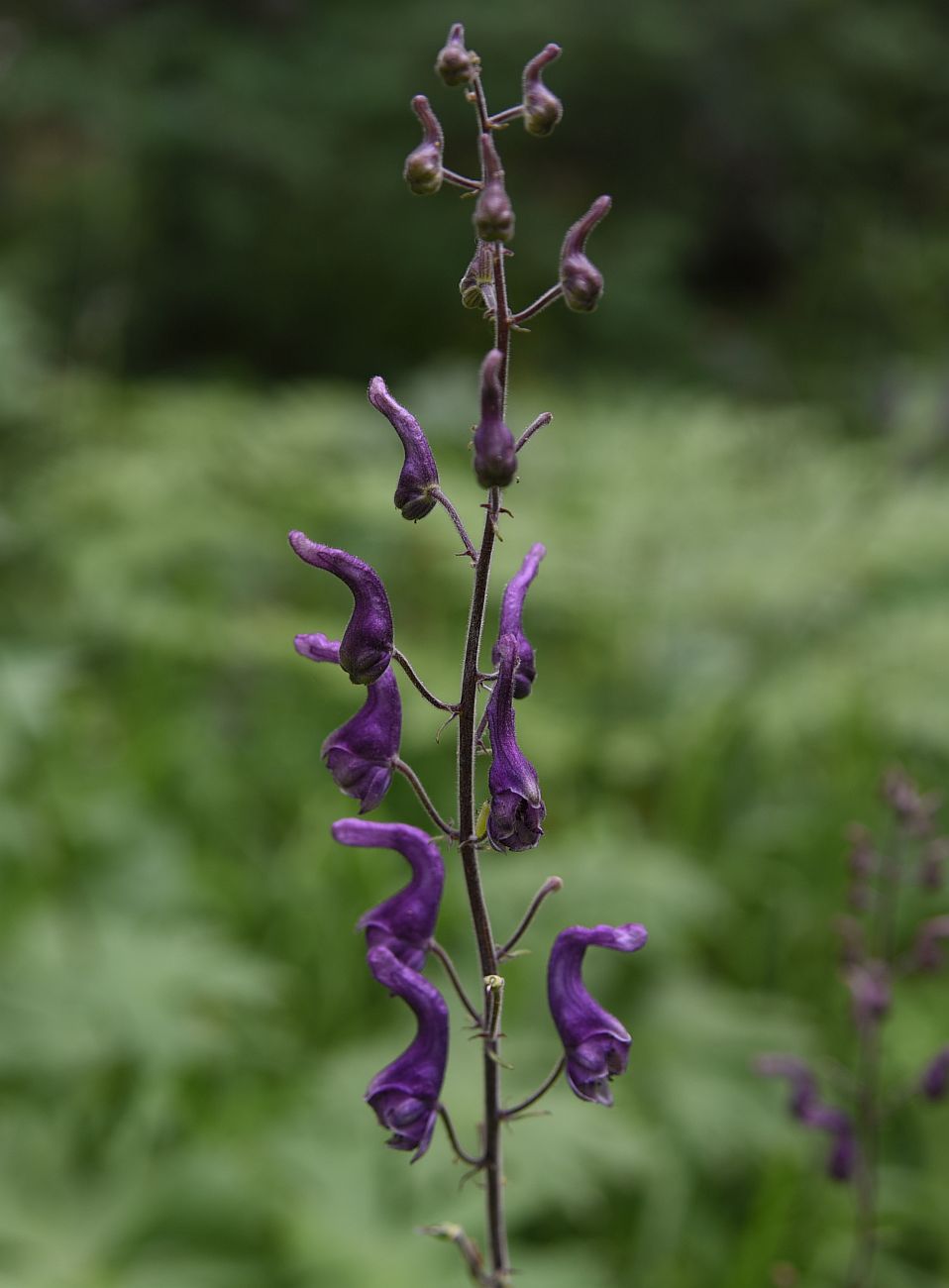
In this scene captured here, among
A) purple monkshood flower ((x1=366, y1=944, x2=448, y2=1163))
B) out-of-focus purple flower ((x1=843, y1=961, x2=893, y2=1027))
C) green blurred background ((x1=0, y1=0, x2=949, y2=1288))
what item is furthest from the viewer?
green blurred background ((x1=0, y1=0, x2=949, y2=1288))

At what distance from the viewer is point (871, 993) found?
204cm

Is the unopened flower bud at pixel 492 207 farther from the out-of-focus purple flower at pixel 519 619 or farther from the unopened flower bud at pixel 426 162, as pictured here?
the out-of-focus purple flower at pixel 519 619

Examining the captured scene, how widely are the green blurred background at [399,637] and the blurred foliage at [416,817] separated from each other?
0.05ft

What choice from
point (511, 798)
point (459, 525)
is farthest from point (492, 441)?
point (511, 798)

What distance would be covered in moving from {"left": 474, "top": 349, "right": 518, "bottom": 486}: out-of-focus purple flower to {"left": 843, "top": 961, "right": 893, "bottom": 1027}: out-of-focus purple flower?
137 cm

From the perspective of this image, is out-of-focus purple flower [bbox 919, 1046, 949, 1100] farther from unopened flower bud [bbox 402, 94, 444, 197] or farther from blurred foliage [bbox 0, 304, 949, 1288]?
unopened flower bud [bbox 402, 94, 444, 197]

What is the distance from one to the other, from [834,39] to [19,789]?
9084mm

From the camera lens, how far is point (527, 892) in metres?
3.28

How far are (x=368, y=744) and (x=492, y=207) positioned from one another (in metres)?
0.54

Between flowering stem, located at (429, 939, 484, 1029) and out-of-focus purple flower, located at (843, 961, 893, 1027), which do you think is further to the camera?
out-of-focus purple flower, located at (843, 961, 893, 1027)

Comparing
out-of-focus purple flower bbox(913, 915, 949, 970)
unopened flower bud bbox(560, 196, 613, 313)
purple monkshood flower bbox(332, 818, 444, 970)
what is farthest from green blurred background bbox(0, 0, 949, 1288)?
unopened flower bud bbox(560, 196, 613, 313)

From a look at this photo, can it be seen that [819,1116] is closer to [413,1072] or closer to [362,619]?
[413,1072]

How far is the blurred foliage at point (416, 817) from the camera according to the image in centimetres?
270

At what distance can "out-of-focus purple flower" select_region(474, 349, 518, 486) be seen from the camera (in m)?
0.98
